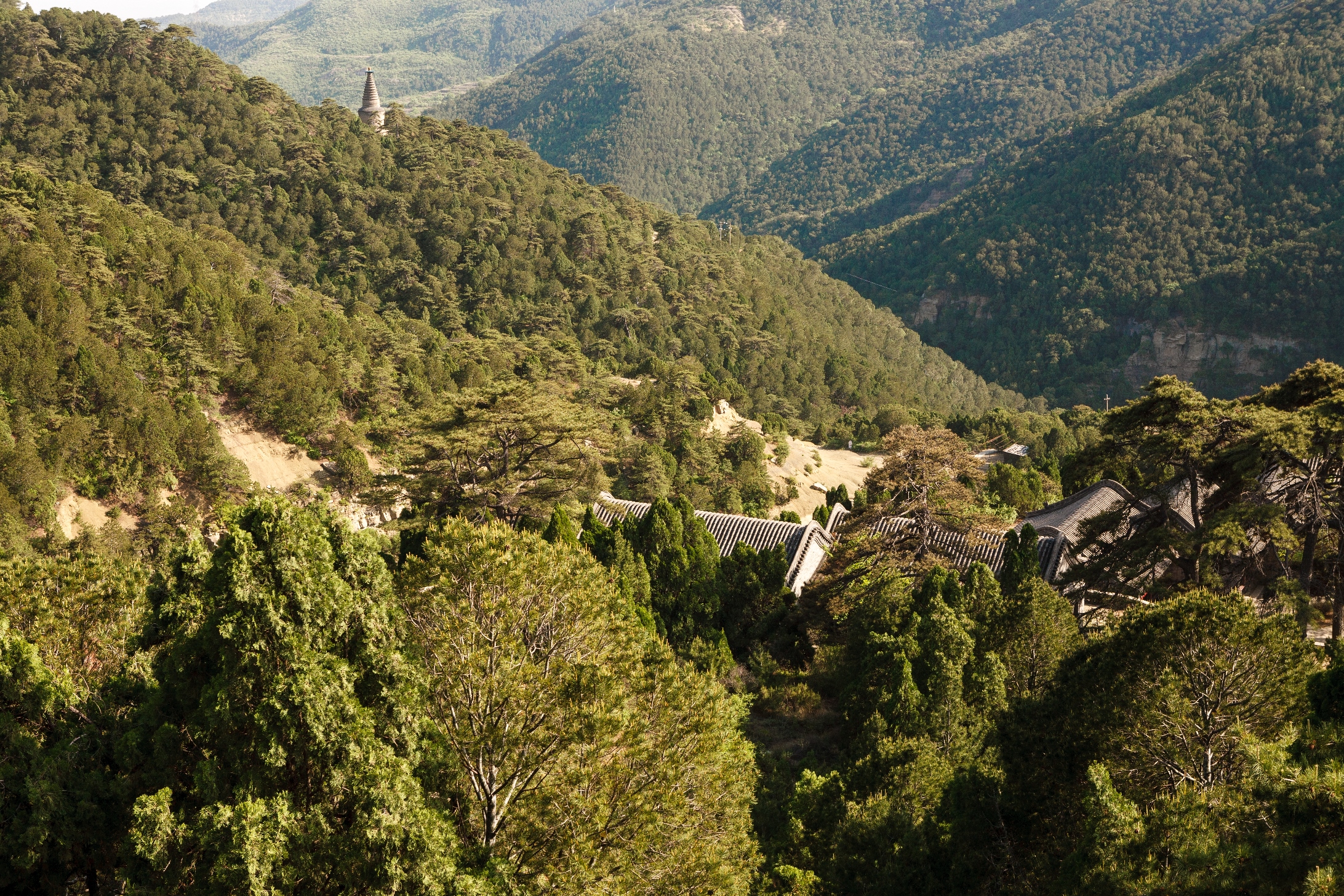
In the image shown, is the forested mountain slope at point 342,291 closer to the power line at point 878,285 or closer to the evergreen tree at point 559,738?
the evergreen tree at point 559,738

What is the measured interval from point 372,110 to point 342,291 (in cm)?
2569

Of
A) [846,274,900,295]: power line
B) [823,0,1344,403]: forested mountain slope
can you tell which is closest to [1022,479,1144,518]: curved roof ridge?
[823,0,1344,403]: forested mountain slope

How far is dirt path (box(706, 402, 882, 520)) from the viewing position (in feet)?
147

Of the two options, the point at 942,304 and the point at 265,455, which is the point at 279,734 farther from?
→ the point at 942,304

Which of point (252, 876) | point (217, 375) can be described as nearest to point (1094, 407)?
point (217, 375)

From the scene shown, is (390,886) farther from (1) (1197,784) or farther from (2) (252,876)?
(1) (1197,784)

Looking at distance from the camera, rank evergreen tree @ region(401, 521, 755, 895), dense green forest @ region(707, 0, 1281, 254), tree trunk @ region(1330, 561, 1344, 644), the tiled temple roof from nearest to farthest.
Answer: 1. evergreen tree @ region(401, 521, 755, 895)
2. tree trunk @ region(1330, 561, 1344, 644)
3. the tiled temple roof
4. dense green forest @ region(707, 0, 1281, 254)

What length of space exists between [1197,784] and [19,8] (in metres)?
76.0

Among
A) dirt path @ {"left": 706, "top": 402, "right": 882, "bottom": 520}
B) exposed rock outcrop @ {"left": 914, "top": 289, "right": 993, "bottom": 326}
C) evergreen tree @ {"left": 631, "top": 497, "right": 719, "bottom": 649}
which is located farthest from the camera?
exposed rock outcrop @ {"left": 914, "top": 289, "right": 993, "bottom": 326}

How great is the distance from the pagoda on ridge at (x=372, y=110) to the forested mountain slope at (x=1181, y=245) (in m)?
66.9

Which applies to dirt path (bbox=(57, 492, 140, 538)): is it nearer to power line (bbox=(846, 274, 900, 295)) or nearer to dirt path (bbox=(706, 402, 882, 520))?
dirt path (bbox=(706, 402, 882, 520))

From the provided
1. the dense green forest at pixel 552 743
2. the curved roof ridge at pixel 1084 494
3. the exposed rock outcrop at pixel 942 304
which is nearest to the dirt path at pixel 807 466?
the curved roof ridge at pixel 1084 494

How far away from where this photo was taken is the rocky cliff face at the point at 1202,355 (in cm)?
9012

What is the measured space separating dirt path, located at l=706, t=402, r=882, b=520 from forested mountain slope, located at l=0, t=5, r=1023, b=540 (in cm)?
172
